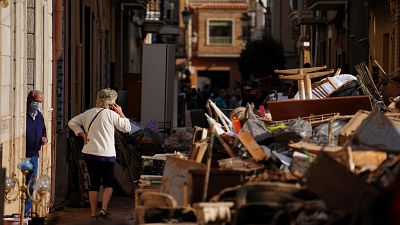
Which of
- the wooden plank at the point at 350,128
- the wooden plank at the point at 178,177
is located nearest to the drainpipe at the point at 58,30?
the wooden plank at the point at 350,128

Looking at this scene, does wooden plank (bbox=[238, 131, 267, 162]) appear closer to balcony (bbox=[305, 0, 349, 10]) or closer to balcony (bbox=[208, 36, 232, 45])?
balcony (bbox=[305, 0, 349, 10])

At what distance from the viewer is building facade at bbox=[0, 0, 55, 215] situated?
500 inches

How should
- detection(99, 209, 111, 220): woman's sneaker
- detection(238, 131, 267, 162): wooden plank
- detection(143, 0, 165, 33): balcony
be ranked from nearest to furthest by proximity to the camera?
1. detection(238, 131, 267, 162): wooden plank
2. detection(99, 209, 111, 220): woman's sneaker
3. detection(143, 0, 165, 33): balcony

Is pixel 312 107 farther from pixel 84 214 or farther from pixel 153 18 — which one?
pixel 153 18

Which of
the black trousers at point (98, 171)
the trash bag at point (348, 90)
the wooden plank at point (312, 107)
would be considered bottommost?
the black trousers at point (98, 171)

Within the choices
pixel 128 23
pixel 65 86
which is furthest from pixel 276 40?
pixel 65 86

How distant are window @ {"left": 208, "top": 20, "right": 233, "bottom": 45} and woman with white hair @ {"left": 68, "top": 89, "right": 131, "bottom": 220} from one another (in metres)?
67.4

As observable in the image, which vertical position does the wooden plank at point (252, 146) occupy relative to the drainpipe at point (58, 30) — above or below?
below

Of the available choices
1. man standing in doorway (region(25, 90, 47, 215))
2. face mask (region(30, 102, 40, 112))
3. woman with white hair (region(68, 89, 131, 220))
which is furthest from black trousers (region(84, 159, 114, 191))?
face mask (region(30, 102, 40, 112))

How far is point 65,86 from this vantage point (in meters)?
18.5

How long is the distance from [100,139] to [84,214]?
1793 mm

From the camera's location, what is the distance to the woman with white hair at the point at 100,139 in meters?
Answer: 14.4

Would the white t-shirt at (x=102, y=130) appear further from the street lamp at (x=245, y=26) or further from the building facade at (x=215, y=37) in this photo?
the street lamp at (x=245, y=26)

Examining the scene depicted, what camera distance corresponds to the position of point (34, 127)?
14.2 metres
